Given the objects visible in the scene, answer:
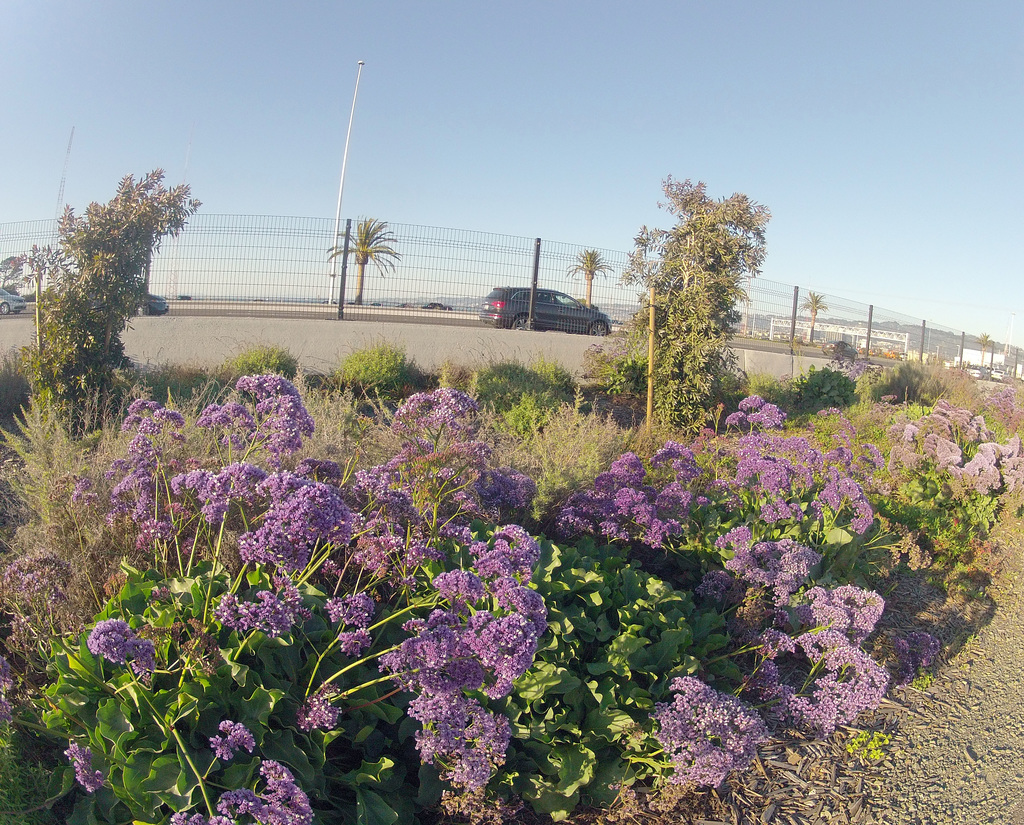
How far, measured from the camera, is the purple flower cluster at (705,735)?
233 centimetres

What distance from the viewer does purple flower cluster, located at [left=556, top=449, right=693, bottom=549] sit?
142 inches

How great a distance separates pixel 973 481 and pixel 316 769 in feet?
18.7

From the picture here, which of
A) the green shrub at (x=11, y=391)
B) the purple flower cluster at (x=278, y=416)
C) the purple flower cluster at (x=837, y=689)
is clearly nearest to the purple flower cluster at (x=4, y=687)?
the purple flower cluster at (x=278, y=416)

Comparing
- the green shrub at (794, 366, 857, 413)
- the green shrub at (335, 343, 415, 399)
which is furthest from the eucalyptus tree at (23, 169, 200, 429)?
the green shrub at (794, 366, 857, 413)

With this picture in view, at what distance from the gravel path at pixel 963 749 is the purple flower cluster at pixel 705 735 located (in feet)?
2.28

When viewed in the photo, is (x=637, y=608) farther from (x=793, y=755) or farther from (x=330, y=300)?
(x=330, y=300)

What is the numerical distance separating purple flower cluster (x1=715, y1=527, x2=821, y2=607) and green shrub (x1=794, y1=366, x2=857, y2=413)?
25.2ft

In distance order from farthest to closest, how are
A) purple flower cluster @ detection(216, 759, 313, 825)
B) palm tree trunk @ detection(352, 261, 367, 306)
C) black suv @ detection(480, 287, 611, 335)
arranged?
black suv @ detection(480, 287, 611, 335) → palm tree trunk @ detection(352, 261, 367, 306) → purple flower cluster @ detection(216, 759, 313, 825)

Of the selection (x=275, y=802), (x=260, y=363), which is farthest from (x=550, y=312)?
(x=275, y=802)

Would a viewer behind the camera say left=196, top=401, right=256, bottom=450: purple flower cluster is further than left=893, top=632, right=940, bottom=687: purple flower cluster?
No

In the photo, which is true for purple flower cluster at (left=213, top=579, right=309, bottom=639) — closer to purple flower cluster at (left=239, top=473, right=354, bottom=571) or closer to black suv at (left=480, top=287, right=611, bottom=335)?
purple flower cluster at (left=239, top=473, right=354, bottom=571)

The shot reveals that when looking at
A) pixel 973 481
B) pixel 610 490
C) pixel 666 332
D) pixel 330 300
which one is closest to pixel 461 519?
pixel 610 490

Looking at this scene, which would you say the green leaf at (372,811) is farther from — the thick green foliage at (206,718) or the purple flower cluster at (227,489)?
the purple flower cluster at (227,489)

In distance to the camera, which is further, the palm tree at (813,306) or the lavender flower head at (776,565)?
the palm tree at (813,306)
